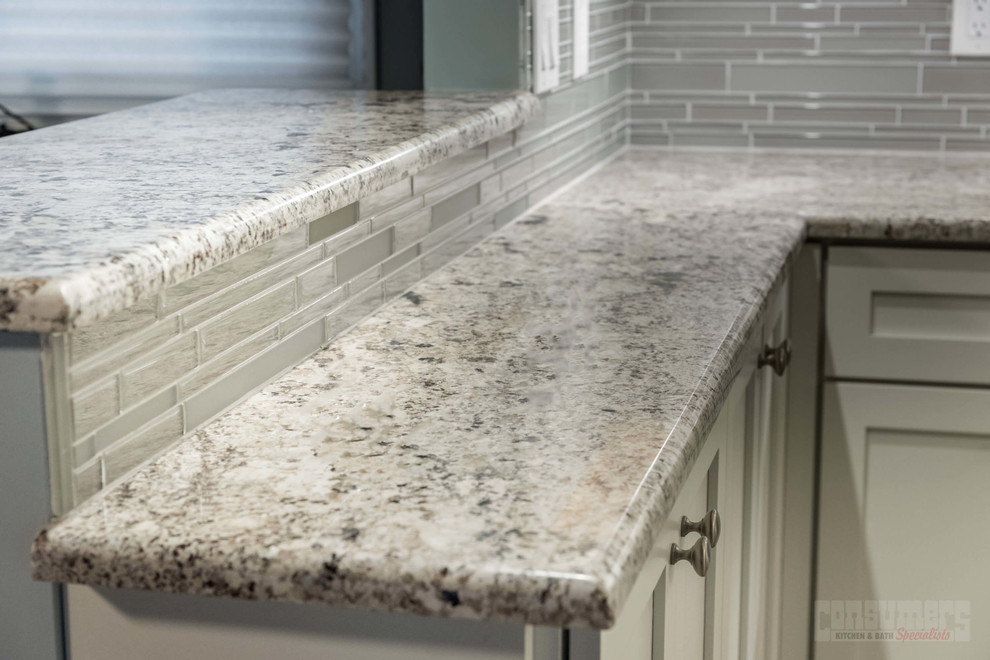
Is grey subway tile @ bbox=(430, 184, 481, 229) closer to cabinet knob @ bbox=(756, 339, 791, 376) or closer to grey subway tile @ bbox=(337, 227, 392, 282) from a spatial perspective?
grey subway tile @ bbox=(337, 227, 392, 282)

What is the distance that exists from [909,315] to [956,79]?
738mm

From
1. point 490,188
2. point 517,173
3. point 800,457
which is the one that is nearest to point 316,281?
point 490,188

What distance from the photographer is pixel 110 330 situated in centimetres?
74

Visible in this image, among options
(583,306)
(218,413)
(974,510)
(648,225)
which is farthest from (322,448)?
(974,510)

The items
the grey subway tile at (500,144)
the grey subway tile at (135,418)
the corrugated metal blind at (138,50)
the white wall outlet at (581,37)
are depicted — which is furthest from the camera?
the corrugated metal blind at (138,50)

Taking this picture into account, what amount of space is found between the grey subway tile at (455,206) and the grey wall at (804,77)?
3.22ft

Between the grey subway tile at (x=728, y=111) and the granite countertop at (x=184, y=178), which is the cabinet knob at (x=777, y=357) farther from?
the grey subway tile at (x=728, y=111)

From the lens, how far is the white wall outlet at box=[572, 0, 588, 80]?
192 cm

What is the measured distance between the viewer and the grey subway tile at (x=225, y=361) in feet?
2.79

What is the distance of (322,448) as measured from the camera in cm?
81

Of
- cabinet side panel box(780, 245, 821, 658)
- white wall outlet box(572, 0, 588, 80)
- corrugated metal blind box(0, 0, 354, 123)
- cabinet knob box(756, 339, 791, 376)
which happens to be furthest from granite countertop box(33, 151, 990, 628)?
corrugated metal blind box(0, 0, 354, 123)

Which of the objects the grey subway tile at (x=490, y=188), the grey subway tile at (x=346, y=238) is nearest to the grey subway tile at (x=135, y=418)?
the grey subway tile at (x=346, y=238)

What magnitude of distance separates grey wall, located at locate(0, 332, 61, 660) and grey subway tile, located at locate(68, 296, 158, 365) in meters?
0.03

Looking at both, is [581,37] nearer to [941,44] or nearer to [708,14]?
[708,14]
